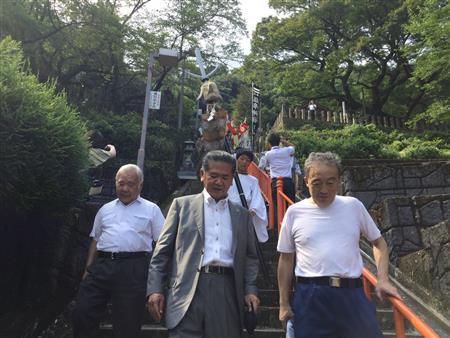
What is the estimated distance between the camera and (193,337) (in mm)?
2135

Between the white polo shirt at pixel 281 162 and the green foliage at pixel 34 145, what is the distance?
10.00 ft

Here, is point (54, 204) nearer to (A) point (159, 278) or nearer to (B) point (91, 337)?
(B) point (91, 337)

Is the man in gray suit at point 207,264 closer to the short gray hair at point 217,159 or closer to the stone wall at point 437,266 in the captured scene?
the short gray hair at point 217,159

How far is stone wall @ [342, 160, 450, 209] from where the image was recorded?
7.11 meters

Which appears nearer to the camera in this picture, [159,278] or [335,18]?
[159,278]

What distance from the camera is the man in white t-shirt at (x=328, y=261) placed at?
2047 millimetres

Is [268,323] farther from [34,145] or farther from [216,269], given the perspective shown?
[34,145]

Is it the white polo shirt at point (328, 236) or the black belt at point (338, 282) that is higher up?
the white polo shirt at point (328, 236)

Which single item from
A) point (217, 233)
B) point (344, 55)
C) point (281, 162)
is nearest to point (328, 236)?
point (217, 233)

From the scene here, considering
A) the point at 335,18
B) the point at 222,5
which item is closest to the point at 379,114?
the point at 335,18

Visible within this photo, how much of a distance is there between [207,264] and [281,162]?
163 inches

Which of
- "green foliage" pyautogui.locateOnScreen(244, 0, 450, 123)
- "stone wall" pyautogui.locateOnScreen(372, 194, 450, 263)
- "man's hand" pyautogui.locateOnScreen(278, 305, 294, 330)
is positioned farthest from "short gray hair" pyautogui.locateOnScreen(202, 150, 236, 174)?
"green foliage" pyautogui.locateOnScreen(244, 0, 450, 123)

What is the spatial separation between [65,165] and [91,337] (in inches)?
74.6

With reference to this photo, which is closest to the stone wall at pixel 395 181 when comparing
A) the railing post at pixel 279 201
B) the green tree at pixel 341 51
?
the railing post at pixel 279 201
